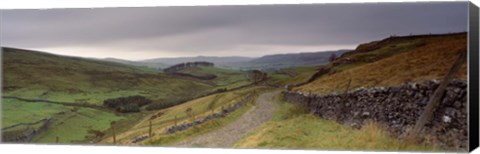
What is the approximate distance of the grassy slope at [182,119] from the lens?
19.1m

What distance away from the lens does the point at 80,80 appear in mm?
19812

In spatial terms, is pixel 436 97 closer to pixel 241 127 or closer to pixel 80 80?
pixel 241 127

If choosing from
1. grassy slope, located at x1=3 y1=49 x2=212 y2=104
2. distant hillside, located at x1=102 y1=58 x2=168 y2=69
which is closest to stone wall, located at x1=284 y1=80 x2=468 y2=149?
grassy slope, located at x1=3 y1=49 x2=212 y2=104

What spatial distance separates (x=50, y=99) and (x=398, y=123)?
7928mm

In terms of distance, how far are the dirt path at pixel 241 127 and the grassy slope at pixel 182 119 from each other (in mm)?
153

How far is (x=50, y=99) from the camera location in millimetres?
20109

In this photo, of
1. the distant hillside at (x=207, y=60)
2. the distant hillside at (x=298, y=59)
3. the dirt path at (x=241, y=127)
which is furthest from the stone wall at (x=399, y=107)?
the distant hillside at (x=207, y=60)

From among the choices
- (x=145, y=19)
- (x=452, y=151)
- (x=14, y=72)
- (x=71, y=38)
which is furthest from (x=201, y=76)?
(x=452, y=151)

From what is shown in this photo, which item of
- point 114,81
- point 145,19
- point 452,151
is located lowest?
point 452,151

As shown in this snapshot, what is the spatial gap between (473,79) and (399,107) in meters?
1.50

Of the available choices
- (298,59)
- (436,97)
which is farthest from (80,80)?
(436,97)

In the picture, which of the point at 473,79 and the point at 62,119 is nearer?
the point at 473,79

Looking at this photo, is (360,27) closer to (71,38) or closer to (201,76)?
(201,76)

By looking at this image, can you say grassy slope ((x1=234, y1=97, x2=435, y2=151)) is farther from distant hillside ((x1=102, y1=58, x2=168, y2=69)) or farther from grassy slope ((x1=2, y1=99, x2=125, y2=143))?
grassy slope ((x1=2, y1=99, x2=125, y2=143))
